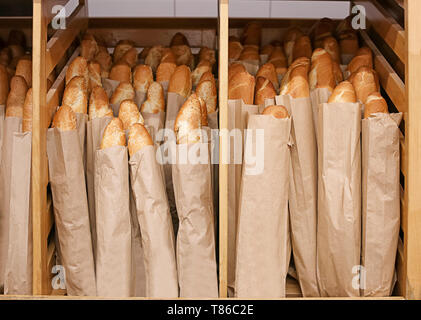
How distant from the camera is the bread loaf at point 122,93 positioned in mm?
1601

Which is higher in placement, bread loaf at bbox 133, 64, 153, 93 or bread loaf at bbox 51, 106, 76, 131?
bread loaf at bbox 133, 64, 153, 93

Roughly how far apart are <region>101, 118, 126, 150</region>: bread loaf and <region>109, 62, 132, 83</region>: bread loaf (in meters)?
0.30

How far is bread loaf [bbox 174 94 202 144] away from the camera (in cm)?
139

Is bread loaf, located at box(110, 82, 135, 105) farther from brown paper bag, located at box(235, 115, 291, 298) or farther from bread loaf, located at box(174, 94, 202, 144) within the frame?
brown paper bag, located at box(235, 115, 291, 298)

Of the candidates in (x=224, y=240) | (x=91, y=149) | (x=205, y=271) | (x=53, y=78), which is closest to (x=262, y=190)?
(x=224, y=240)

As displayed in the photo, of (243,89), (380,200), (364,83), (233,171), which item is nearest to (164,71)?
(243,89)

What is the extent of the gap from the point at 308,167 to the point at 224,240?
0.36m

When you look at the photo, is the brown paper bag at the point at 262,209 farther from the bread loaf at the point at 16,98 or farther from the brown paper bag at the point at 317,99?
the bread loaf at the point at 16,98

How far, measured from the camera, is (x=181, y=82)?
1.58m

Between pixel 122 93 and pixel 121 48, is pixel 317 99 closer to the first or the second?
pixel 122 93

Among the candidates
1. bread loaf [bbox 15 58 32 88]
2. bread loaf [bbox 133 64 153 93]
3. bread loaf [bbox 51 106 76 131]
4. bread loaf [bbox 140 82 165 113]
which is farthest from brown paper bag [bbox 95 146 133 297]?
bread loaf [bbox 15 58 32 88]

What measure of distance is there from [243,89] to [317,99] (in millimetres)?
240

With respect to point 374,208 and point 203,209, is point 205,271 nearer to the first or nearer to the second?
point 203,209
